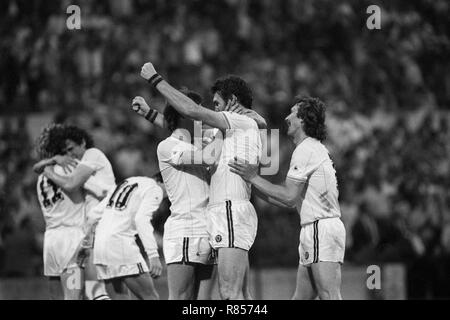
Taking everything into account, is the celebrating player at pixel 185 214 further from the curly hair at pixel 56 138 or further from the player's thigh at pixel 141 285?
the curly hair at pixel 56 138

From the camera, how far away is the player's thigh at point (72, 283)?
27.4 ft

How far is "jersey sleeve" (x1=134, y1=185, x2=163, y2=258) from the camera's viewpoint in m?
7.83

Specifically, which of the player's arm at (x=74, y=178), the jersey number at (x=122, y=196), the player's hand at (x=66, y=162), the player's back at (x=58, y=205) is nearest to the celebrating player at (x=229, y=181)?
the jersey number at (x=122, y=196)

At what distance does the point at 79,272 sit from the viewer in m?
8.48

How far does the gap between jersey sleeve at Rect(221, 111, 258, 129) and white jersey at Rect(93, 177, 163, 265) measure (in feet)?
5.07

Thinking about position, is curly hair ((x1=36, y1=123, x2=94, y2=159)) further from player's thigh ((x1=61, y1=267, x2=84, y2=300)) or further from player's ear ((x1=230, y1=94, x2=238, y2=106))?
player's ear ((x1=230, y1=94, x2=238, y2=106))

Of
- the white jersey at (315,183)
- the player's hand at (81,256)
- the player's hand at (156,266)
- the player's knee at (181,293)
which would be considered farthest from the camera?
the player's hand at (81,256)

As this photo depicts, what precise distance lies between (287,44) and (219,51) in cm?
116

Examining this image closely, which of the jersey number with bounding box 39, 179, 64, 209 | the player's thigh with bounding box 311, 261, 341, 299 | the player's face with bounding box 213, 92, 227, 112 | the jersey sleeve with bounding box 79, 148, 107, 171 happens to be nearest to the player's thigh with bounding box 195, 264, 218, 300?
the player's thigh with bounding box 311, 261, 341, 299

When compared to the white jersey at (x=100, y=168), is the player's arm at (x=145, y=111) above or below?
above

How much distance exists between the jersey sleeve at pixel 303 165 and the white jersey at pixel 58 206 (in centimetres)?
242

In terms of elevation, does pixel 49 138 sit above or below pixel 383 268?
above

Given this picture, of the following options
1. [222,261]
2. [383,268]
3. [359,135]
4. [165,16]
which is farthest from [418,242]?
[222,261]
